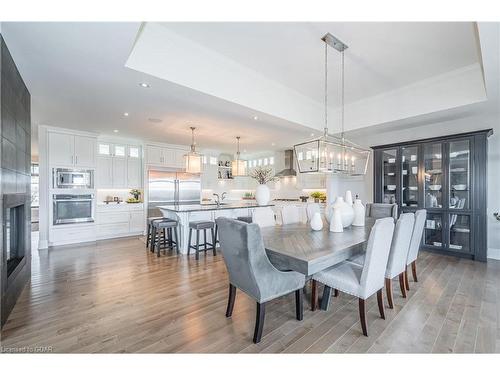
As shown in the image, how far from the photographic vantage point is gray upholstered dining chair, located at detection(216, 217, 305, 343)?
1.76 metres

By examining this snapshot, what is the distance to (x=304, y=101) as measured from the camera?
4.26 metres

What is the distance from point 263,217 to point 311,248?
4.10 ft

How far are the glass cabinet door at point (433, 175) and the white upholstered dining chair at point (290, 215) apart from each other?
2.66m

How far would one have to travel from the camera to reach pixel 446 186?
410 centimetres

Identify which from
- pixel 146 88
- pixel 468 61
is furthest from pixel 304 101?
pixel 146 88

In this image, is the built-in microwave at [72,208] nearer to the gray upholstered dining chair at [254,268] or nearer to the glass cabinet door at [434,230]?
the gray upholstered dining chair at [254,268]

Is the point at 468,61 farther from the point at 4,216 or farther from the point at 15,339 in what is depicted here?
the point at 15,339

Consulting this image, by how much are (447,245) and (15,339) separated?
230 inches

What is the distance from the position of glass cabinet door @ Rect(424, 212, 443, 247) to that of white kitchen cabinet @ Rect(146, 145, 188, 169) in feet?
20.0

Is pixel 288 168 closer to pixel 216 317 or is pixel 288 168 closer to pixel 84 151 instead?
Result: pixel 84 151

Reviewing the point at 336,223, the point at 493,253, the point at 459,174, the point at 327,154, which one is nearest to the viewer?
the point at 336,223

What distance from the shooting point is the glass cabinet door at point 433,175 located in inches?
167

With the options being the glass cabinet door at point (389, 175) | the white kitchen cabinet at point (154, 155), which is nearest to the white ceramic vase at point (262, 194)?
the glass cabinet door at point (389, 175)

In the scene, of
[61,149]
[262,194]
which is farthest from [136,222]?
[262,194]
